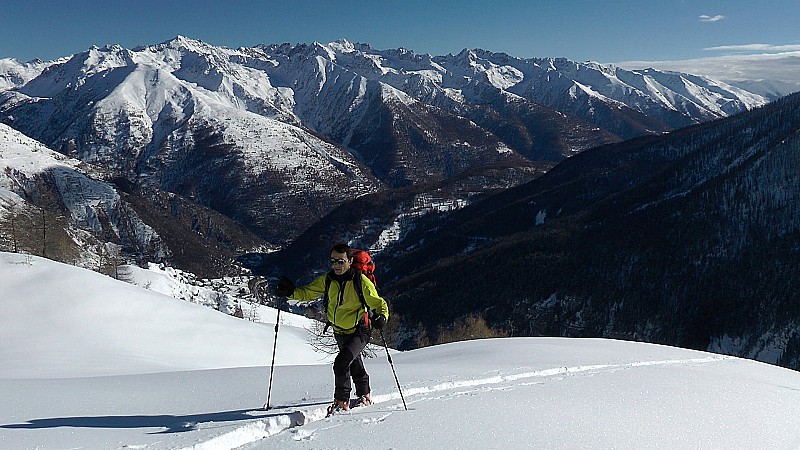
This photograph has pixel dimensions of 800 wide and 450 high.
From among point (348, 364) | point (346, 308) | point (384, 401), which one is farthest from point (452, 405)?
point (346, 308)

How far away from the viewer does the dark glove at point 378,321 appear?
883 cm

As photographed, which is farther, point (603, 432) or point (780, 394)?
point (780, 394)

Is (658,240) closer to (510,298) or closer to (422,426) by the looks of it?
(510,298)

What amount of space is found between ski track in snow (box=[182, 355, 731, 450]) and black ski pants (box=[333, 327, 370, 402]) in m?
0.38

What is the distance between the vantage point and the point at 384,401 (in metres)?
9.74

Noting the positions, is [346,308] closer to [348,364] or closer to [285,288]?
[348,364]

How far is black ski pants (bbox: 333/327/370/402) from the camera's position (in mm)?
9086

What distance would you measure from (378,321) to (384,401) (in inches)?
68.9

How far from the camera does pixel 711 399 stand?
34.6 ft

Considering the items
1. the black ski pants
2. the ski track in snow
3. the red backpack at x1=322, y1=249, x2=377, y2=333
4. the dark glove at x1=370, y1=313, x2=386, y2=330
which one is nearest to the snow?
the ski track in snow

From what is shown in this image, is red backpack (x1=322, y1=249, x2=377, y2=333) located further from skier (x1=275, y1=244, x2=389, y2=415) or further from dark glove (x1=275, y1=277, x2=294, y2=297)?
dark glove (x1=275, y1=277, x2=294, y2=297)

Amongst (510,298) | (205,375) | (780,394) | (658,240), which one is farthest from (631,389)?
(658,240)

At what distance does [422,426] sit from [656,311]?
389 ft

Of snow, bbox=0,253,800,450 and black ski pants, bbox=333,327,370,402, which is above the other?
black ski pants, bbox=333,327,370,402
